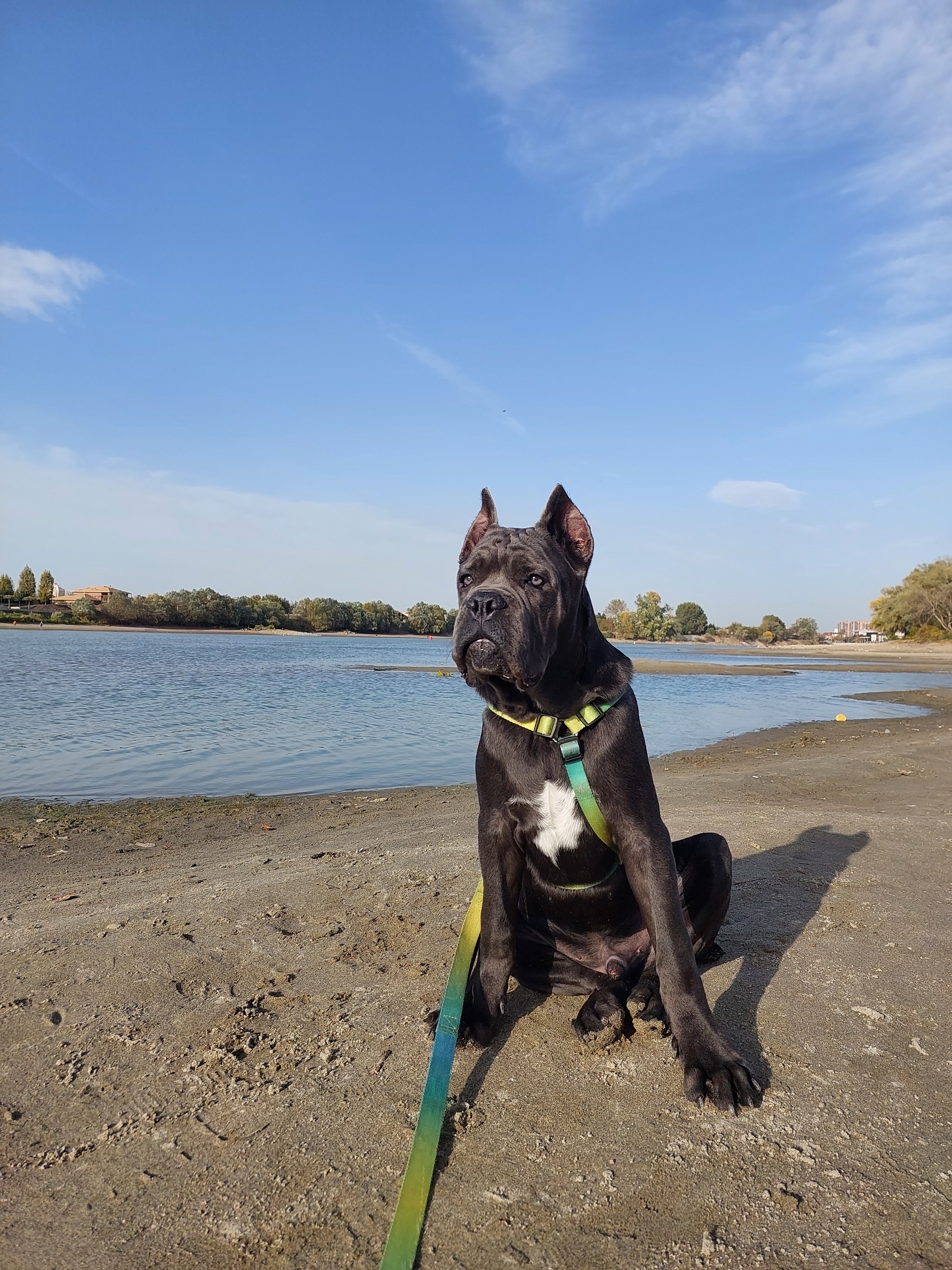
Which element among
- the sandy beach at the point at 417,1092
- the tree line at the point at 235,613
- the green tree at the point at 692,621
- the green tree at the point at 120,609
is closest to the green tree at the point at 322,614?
the tree line at the point at 235,613

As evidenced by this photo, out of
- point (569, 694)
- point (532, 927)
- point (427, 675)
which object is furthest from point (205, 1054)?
point (427, 675)

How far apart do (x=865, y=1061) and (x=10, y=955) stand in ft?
12.5

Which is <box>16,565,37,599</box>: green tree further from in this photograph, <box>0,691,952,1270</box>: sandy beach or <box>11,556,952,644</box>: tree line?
<box>0,691,952,1270</box>: sandy beach

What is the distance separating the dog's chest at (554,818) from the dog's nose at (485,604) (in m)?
0.69

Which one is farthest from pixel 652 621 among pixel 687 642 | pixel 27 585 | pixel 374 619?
pixel 27 585

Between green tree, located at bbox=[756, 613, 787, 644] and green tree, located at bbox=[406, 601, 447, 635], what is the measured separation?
184ft

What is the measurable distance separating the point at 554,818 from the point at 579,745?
0.97ft

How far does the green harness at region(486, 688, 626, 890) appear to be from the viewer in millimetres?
2857

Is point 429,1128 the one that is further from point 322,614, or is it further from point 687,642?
point 687,642

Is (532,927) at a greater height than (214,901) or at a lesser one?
greater

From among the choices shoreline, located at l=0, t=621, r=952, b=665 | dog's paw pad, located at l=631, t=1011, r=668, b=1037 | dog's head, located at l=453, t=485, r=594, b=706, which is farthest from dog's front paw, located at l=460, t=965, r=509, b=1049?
shoreline, located at l=0, t=621, r=952, b=665

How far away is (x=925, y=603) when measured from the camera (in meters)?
73.8

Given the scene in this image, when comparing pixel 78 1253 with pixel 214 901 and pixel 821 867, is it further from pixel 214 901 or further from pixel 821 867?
pixel 821 867

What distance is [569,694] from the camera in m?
2.98
